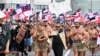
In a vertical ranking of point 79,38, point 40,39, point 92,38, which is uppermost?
point 79,38

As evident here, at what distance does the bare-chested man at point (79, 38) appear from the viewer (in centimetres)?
1741

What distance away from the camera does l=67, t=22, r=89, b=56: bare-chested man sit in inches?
685

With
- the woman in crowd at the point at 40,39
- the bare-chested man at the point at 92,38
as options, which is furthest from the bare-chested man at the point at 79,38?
the bare-chested man at the point at 92,38

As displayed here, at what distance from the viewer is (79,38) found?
57.3ft

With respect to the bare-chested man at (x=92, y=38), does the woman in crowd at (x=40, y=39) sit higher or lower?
higher

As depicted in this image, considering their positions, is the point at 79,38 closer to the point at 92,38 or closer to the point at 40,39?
the point at 40,39

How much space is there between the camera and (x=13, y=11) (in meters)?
32.8

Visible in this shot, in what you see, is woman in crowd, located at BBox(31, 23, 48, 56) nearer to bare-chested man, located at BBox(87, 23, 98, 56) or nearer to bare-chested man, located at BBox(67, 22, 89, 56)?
bare-chested man, located at BBox(67, 22, 89, 56)

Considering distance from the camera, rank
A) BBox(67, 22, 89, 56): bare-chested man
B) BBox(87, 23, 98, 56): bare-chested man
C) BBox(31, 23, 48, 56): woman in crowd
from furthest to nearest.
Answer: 1. BBox(87, 23, 98, 56): bare-chested man
2. BBox(31, 23, 48, 56): woman in crowd
3. BBox(67, 22, 89, 56): bare-chested man

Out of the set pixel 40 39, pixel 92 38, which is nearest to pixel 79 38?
pixel 40 39

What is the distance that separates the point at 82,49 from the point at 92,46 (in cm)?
477

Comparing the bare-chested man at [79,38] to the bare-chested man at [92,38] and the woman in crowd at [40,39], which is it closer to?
the woman in crowd at [40,39]

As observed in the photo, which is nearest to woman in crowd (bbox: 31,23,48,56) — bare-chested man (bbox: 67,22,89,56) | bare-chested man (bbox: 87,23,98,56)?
bare-chested man (bbox: 67,22,89,56)

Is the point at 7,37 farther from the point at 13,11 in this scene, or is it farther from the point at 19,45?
the point at 13,11
